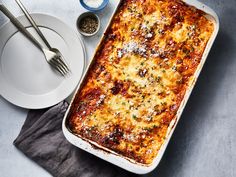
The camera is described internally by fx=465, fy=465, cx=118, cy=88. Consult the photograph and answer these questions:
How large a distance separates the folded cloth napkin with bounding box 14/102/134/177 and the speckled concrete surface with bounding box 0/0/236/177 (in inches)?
2.9

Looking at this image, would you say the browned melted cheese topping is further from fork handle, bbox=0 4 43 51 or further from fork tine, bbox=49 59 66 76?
fork handle, bbox=0 4 43 51

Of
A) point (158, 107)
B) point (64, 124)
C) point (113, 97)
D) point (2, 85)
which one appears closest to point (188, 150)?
point (158, 107)

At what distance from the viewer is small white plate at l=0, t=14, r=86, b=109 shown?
9.93 ft

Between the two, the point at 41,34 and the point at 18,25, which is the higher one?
the point at 18,25

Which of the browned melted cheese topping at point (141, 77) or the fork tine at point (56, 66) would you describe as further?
the fork tine at point (56, 66)

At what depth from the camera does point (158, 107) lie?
284 cm

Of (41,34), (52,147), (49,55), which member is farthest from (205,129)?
(41,34)

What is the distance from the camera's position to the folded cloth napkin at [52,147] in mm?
3014

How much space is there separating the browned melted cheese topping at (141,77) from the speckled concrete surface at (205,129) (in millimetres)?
262

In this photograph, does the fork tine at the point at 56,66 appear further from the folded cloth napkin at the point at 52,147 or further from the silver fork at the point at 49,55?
the folded cloth napkin at the point at 52,147

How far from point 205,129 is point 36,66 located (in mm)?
1190

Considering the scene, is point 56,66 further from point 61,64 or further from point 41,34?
point 41,34

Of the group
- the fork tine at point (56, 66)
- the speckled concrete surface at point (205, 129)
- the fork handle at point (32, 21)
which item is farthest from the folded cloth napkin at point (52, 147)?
the fork handle at point (32, 21)

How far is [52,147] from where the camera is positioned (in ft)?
9.97
